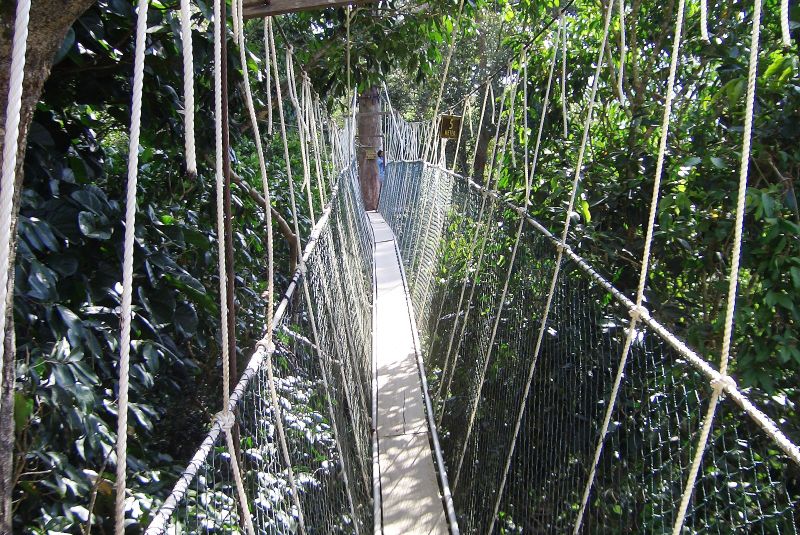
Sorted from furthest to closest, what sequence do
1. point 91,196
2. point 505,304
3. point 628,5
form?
point 628,5, point 505,304, point 91,196

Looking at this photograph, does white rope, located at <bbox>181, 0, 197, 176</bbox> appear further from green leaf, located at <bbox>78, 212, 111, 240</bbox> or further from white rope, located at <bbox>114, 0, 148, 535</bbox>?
green leaf, located at <bbox>78, 212, 111, 240</bbox>

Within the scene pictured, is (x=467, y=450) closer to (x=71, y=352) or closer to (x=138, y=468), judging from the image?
(x=138, y=468)

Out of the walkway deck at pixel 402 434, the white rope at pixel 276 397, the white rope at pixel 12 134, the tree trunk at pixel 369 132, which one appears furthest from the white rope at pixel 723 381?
the tree trunk at pixel 369 132

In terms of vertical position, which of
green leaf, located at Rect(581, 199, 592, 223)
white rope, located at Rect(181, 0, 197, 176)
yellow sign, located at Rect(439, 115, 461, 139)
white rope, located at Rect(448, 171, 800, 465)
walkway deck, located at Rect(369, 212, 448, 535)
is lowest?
walkway deck, located at Rect(369, 212, 448, 535)

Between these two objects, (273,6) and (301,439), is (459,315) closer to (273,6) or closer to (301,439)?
(301,439)

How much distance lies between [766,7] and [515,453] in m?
1.70

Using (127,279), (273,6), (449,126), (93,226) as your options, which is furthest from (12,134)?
(449,126)

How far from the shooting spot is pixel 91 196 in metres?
1.38

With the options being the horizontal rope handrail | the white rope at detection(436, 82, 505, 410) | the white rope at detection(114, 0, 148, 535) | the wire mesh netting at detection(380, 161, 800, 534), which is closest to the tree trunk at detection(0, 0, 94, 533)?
the white rope at detection(114, 0, 148, 535)

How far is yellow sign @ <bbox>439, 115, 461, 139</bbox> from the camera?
4941mm

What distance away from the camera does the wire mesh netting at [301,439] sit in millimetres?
1334

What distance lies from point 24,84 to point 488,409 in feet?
6.74

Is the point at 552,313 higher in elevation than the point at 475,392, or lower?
higher

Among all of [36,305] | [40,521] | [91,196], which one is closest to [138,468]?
→ [40,521]
